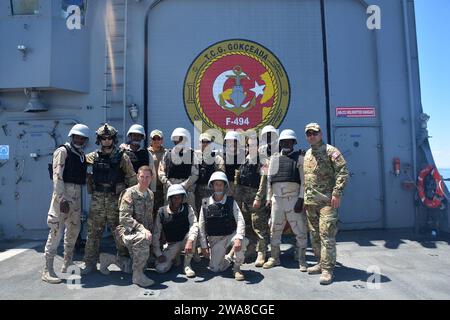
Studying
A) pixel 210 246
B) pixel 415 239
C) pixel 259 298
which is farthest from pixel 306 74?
pixel 259 298

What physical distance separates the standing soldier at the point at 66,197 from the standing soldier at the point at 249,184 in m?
2.17

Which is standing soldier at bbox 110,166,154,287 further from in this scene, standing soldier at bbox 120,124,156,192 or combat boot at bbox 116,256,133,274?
standing soldier at bbox 120,124,156,192

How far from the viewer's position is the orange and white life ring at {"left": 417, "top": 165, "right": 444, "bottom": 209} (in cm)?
576

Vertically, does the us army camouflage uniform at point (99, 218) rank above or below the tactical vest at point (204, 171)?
below

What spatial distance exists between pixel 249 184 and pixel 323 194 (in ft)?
3.67

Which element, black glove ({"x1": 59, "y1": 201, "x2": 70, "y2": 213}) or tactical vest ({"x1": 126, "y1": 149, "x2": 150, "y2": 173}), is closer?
black glove ({"x1": 59, "y1": 201, "x2": 70, "y2": 213})

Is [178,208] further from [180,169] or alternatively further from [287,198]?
[287,198]

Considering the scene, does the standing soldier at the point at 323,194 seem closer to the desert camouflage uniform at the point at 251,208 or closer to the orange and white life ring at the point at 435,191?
the desert camouflage uniform at the point at 251,208

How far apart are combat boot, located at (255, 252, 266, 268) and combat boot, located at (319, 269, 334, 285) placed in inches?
34.7

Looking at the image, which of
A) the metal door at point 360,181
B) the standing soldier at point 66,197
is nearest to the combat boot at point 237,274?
the standing soldier at point 66,197

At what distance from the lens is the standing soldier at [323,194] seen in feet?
12.7

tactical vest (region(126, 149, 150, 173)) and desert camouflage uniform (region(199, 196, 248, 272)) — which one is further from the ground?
tactical vest (region(126, 149, 150, 173))

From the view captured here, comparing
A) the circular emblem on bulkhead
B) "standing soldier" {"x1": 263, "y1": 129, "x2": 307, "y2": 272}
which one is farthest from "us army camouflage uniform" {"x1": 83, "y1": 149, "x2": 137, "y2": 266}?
the circular emblem on bulkhead
